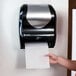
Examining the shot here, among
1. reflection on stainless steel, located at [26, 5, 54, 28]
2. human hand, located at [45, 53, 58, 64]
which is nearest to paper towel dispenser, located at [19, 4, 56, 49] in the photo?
reflection on stainless steel, located at [26, 5, 54, 28]

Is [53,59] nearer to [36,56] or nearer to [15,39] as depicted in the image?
[36,56]

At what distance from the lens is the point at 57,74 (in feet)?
4.07

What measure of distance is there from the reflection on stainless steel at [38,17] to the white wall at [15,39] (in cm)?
13

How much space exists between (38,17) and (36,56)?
0.23 metres

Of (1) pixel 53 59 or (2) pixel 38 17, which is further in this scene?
(1) pixel 53 59

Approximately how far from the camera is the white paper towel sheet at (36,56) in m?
1.09

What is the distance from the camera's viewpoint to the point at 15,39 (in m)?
1.18

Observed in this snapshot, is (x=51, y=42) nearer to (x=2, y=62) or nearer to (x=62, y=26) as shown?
(x=62, y=26)

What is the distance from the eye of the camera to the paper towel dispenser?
1.05 m

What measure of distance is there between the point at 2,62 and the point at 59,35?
40 centimetres

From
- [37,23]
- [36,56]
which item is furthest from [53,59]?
[37,23]

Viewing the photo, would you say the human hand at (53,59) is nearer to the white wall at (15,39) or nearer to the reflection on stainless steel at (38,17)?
the white wall at (15,39)

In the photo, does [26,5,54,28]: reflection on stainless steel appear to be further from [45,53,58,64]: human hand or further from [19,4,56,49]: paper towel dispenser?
[45,53,58,64]: human hand

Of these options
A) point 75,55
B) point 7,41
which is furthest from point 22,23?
point 75,55
